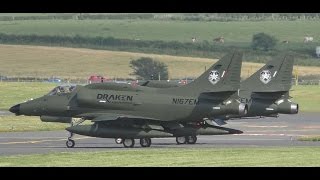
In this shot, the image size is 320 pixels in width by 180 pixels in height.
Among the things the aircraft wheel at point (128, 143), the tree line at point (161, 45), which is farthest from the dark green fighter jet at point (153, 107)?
the tree line at point (161, 45)

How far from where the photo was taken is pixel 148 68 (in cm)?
8869

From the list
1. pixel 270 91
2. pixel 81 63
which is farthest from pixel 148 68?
pixel 270 91

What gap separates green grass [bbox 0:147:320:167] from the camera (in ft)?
72.3

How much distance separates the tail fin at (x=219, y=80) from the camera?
3284cm

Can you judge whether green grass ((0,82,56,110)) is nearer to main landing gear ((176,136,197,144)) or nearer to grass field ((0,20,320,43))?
main landing gear ((176,136,197,144))

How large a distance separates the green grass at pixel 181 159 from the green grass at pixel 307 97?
39.8 meters

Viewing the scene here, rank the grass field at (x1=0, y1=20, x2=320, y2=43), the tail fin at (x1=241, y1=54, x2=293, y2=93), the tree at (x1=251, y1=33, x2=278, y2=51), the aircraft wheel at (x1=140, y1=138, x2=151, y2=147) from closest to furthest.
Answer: the aircraft wheel at (x1=140, y1=138, x2=151, y2=147)
the tail fin at (x1=241, y1=54, x2=293, y2=93)
the tree at (x1=251, y1=33, x2=278, y2=51)
the grass field at (x1=0, y1=20, x2=320, y2=43)

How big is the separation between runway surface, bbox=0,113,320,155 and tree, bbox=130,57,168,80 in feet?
123

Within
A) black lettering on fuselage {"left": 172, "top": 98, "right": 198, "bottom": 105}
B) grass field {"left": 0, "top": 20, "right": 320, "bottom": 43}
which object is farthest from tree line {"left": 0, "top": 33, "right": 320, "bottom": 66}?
black lettering on fuselage {"left": 172, "top": 98, "right": 198, "bottom": 105}

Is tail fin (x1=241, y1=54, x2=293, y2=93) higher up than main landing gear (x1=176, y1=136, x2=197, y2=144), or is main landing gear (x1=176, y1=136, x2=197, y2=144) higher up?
tail fin (x1=241, y1=54, x2=293, y2=93)

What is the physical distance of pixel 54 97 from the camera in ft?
113

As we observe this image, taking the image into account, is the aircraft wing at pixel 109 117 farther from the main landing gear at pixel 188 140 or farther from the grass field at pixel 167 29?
the grass field at pixel 167 29

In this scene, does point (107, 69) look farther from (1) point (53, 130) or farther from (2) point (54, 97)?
(2) point (54, 97)
